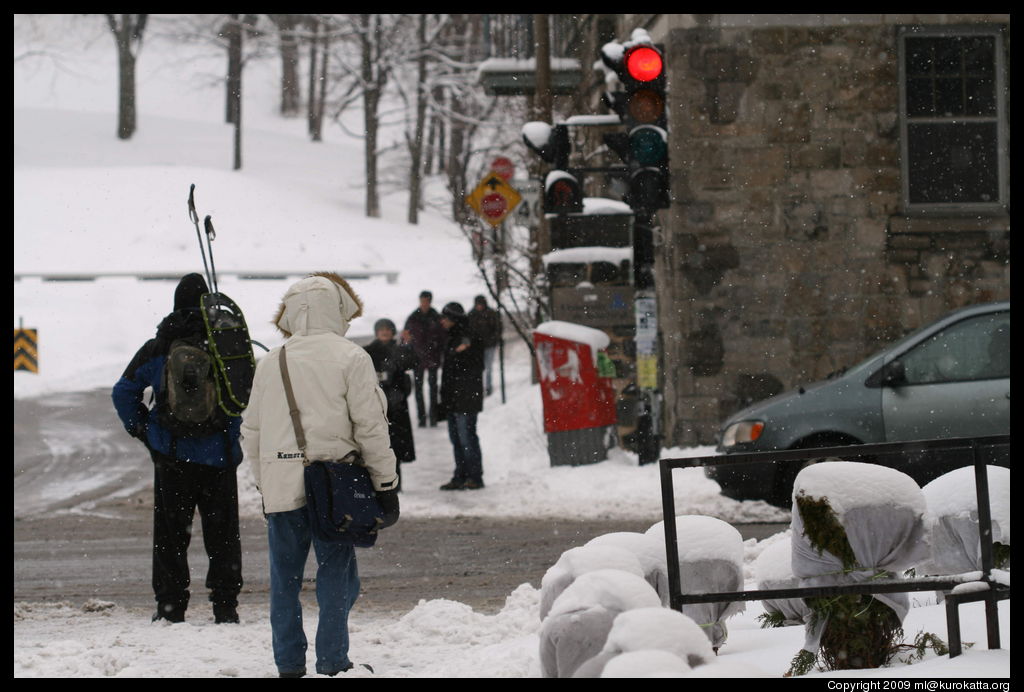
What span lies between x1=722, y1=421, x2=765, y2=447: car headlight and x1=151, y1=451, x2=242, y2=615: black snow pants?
4287mm

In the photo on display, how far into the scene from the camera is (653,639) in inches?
163

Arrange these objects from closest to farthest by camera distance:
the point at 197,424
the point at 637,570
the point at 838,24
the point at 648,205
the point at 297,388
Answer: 1. the point at 637,570
2. the point at 297,388
3. the point at 197,424
4. the point at 648,205
5. the point at 838,24

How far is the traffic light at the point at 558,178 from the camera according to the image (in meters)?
12.0

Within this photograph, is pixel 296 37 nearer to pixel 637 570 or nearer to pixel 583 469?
pixel 583 469

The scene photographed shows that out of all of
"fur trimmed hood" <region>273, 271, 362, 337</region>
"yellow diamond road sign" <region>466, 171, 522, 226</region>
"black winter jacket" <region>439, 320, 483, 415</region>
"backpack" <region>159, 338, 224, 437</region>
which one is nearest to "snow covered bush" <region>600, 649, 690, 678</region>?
"fur trimmed hood" <region>273, 271, 362, 337</region>

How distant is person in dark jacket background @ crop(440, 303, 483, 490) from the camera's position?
12.6 meters

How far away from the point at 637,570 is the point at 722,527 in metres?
0.41

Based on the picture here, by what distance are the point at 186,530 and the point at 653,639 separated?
11.9 feet

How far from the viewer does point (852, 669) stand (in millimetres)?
4734

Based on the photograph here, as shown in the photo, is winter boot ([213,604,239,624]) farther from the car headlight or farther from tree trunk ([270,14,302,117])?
tree trunk ([270,14,302,117])

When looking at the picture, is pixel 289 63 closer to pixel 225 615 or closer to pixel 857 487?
pixel 225 615

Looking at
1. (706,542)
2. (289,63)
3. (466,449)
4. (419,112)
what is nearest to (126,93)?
(289,63)

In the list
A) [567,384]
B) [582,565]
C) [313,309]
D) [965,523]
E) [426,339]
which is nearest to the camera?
[965,523]
